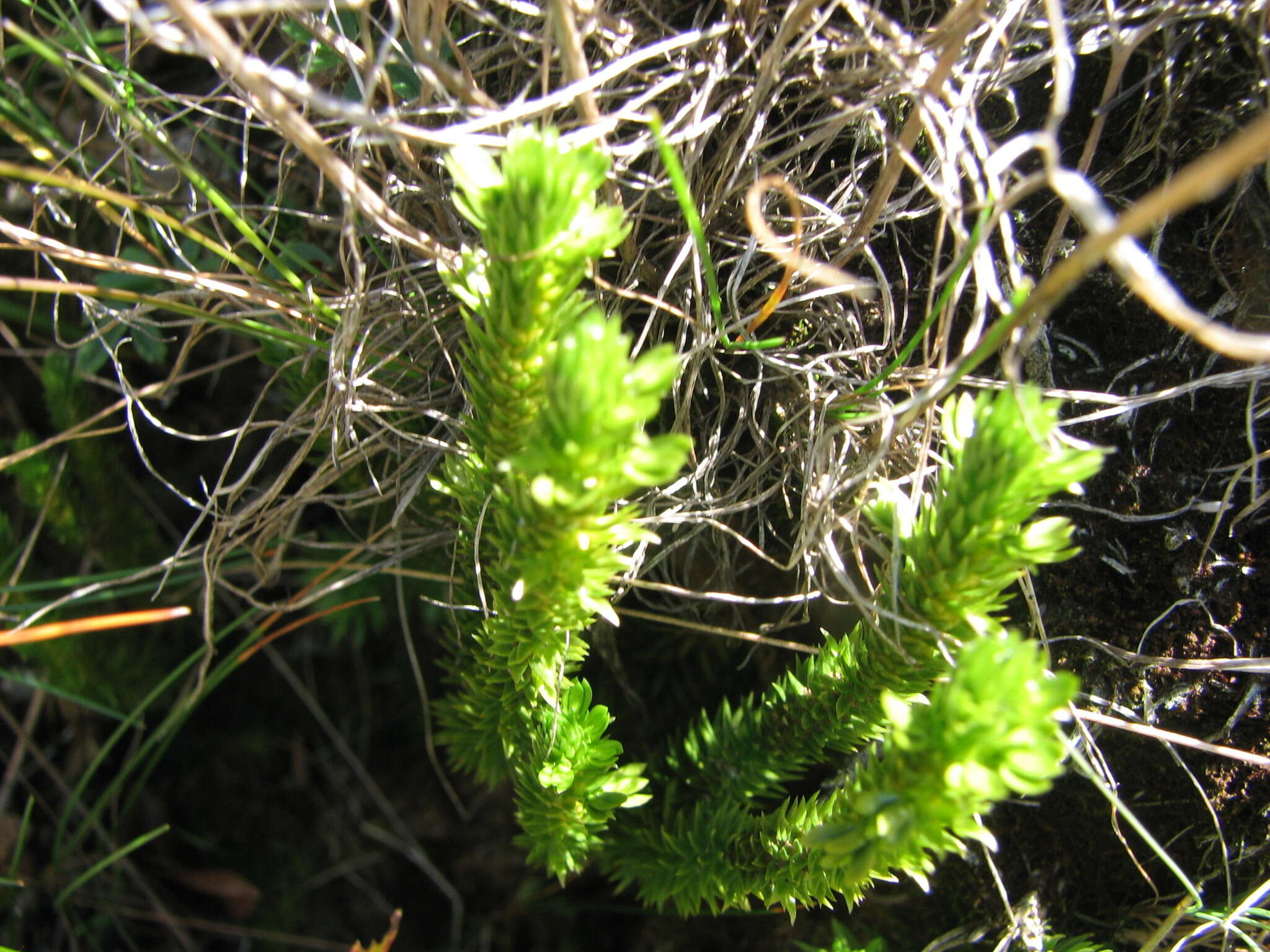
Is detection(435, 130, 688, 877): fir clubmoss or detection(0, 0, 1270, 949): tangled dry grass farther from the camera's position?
detection(0, 0, 1270, 949): tangled dry grass

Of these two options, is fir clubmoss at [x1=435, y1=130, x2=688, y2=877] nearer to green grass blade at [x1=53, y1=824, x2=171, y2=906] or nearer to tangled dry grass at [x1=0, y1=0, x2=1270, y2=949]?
tangled dry grass at [x1=0, y1=0, x2=1270, y2=949]

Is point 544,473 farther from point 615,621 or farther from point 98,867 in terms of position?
point 98,867

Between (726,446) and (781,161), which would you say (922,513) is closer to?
(726,446)

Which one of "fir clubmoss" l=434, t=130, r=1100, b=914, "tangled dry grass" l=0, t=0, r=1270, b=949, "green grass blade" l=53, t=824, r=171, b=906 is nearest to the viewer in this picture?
"fir clubmoss" l=434, t=130, r=1100, b=914

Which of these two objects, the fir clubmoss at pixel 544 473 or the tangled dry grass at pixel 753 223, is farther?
the tangled dry grass at pixel 753 223

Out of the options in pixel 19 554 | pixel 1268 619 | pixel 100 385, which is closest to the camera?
pixel 1268 619

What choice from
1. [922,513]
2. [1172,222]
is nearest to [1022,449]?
[922,513]

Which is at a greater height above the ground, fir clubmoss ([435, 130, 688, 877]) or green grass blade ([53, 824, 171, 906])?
fir clubmoss ([435, 130, 688, 877])

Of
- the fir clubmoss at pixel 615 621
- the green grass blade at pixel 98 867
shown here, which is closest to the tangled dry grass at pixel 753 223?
the fir clubmoss at pixel 615 621

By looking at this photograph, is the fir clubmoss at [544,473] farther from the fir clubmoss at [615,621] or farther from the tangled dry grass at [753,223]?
the tangled dry grass at [753,223]

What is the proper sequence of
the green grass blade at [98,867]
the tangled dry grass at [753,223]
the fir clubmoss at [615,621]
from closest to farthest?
the fir clubmoss at [615,621] → the tangled dry grass at [753,223] → the green grass blade at [98,867]

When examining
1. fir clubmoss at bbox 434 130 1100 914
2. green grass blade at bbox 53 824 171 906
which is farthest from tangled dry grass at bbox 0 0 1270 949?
green grass blade at bbox 53 824 171 906
